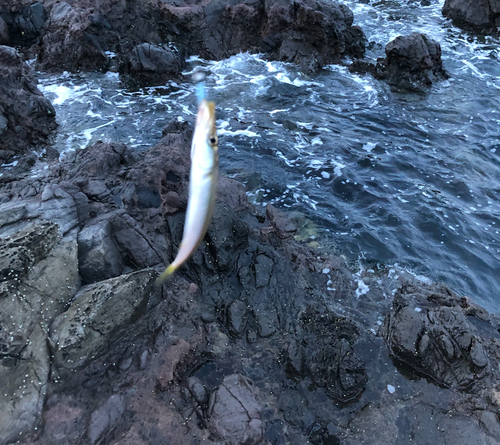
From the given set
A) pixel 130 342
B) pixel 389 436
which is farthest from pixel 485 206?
pixel 130 342

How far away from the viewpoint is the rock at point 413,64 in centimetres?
1492

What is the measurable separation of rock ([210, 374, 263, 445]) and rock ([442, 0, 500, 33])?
2263cm

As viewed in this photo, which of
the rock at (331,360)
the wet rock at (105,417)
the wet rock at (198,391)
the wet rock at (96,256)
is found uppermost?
the wet rock at (96,256)

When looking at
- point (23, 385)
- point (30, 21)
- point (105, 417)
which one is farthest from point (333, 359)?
point (30, 21)

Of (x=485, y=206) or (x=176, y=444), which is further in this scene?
(x=485, y=206)

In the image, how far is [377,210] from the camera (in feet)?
30.4

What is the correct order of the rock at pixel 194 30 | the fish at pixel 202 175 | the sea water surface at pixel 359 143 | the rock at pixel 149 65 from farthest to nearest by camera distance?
the rock at pixel 194 30, the rock at pixel 149 65, the sea water surface at pixel 359 143, the fish at pixel 202 175

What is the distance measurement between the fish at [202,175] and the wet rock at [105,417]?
3.04 metres

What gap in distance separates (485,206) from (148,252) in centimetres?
852

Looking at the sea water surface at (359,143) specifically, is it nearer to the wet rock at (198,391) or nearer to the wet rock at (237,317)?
the wet rock at (237,317)

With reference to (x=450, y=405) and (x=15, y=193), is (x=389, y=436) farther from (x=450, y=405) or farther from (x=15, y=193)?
(x=15, y=193)

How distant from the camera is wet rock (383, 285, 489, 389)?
18.2ft

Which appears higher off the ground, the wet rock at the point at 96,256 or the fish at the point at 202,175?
the fish at the point at 202,175

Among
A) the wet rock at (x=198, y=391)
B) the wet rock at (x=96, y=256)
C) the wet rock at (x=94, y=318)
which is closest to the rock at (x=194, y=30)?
the wet rock at (x=96, y=256)
